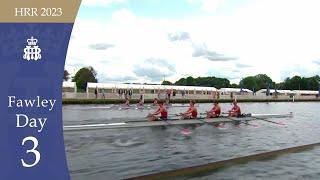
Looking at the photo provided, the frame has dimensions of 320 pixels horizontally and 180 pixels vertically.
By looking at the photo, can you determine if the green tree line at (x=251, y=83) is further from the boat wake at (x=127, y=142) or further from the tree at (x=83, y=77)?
the boat wake at (x=127, y=142)

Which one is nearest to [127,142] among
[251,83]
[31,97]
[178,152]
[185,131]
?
[178,152]

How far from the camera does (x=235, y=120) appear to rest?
24.6m

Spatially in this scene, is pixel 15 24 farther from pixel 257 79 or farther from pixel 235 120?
pixel 257 79

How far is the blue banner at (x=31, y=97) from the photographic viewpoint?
4055 mm

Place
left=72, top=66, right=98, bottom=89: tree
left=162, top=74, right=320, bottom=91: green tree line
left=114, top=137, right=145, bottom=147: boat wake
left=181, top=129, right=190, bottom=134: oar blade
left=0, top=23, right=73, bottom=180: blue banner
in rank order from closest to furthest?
left=0, top=23, right=73, bottom=180: blue banner → left=114, top=137, right=145, bottom=147: boat wake → left=181, top=129, right=190, bottom=134: oar blade → left=72, top=66, right=98, bottom=89: tree → left=162, top=74, right=320, bottom=91: green tree line

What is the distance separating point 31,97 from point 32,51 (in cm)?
58

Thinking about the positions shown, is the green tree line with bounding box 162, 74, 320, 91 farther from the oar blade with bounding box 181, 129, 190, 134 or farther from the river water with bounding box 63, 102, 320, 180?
the river water with bounding box 63, 102, 320, 180

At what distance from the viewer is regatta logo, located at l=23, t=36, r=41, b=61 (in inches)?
161

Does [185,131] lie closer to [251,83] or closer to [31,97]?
[31,97]

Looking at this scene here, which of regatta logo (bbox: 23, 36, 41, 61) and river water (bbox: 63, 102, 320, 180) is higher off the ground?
regatta logo (bbox: 23, 36, 41, 61)

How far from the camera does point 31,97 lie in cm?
406

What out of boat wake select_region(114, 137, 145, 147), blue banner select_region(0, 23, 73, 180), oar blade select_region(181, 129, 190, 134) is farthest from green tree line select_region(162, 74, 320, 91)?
blue banner select_region(0, 23, 73, 180)

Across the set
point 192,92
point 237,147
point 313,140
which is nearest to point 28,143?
point 237,147

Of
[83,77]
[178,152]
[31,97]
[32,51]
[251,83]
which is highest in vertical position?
[83,77]
